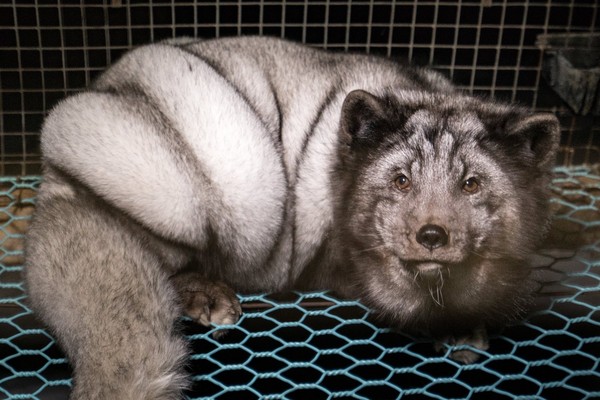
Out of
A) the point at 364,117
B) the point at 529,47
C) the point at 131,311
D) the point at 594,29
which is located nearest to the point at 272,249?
the point at 364,117

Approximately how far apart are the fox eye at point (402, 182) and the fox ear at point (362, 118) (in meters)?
0.17

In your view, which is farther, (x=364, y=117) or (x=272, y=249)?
(x=272, y=249)

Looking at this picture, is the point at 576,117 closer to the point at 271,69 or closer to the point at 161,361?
the point at 271,69

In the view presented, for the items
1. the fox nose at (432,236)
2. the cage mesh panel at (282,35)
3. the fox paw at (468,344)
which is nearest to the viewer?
the fox nose at (432,236)

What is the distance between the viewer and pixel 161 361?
1.54 metres

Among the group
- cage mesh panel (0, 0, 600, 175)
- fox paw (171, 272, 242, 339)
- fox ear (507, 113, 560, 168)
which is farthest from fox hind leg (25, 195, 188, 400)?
cage mesh panel (0, 0, 600, 175)

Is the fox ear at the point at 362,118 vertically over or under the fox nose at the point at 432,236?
over

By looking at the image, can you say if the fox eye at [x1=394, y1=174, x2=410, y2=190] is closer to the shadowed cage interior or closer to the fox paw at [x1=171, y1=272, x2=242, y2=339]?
the shadowed cage interior

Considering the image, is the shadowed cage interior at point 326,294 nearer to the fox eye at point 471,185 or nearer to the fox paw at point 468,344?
the fox paw at point 468,344

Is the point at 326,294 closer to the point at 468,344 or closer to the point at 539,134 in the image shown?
the point at 468,344

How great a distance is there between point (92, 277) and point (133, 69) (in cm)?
76

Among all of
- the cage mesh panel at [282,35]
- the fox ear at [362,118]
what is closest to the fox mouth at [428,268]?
the fox ear at [362,118]

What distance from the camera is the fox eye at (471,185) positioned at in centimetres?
182

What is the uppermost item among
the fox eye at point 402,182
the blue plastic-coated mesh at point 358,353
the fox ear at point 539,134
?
the fox ear at point 539,134
